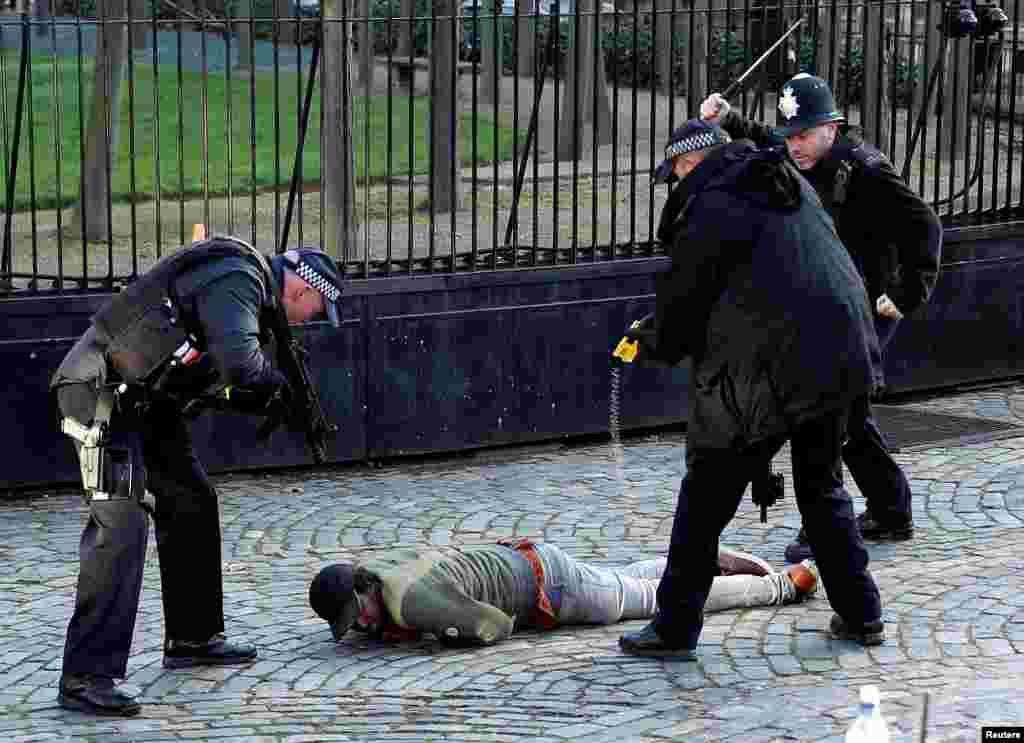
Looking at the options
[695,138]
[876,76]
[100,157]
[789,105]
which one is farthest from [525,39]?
[695,138]

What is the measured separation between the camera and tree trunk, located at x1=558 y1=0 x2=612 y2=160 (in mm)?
9406

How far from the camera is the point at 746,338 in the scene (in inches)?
235

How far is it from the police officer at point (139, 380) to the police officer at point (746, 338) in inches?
44.7

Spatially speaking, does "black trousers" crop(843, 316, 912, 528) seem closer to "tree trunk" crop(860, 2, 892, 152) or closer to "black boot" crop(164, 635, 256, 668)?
"black boot" crop(164, 635, 256, 668)

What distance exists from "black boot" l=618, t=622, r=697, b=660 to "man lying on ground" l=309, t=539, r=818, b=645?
13.7 inches

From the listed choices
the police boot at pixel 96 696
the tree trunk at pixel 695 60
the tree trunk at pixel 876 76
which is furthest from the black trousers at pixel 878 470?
the police boot at pixel 96 696

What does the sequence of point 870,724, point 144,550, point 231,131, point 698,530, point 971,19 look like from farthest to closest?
point 971,19, point 231,131, point 698,530, point 144,550, point 870,724

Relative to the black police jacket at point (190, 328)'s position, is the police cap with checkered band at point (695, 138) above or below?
above

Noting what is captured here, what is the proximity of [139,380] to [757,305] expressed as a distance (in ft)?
6.29

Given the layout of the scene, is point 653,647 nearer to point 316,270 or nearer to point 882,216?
point 316,270

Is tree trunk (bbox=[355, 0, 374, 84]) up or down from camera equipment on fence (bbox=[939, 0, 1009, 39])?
down

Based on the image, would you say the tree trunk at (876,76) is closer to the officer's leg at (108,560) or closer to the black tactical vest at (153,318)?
the black tactical vest at (153,318)

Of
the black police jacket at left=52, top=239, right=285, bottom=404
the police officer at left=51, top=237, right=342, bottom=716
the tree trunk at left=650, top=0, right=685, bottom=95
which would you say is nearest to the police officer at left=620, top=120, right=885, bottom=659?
the police officer at left=51, top=237, right=342, bottom=716

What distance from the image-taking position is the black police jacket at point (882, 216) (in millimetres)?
7418
